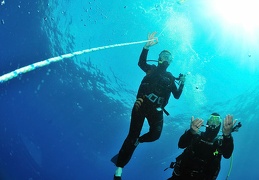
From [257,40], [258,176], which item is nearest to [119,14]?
[257,40]

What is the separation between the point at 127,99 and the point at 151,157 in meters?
29.7

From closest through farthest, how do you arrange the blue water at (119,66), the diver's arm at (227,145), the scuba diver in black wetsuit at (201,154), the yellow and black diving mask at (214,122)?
the diver's arm at (227,145), the scuba diver in black wetsuit at (201,154), the yellow and black diving mask at (214,122), the blue water at (119,66)

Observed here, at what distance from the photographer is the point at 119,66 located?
24.5m

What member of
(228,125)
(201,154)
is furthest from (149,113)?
(228,125)

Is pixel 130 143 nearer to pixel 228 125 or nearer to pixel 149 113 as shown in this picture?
pixel 149 113

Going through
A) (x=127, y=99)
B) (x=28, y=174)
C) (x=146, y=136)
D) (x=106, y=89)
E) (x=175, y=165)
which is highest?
(x=28, y=174)

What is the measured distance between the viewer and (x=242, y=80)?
2108 centimetres

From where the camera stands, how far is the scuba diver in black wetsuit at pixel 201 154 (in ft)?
18.8

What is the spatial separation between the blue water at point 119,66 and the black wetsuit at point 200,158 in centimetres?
995

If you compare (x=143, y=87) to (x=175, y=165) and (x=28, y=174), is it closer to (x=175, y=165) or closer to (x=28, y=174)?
(x=175, y=165)

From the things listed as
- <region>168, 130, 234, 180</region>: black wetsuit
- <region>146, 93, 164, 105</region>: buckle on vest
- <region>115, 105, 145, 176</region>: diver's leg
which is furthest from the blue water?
<region>168, 130, 234, 180</region>: black wetsuit

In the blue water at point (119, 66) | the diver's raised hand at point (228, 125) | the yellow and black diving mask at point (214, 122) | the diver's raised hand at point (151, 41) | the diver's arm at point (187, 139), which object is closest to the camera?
the diver's raised hand at point (228, 125)

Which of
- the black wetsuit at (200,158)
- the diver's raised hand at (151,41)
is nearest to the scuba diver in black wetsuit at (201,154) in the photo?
the black wetsuit at (200,158)

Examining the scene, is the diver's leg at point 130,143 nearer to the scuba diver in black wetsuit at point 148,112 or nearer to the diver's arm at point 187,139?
the scuba diver in black wetsuit at point 148,112
